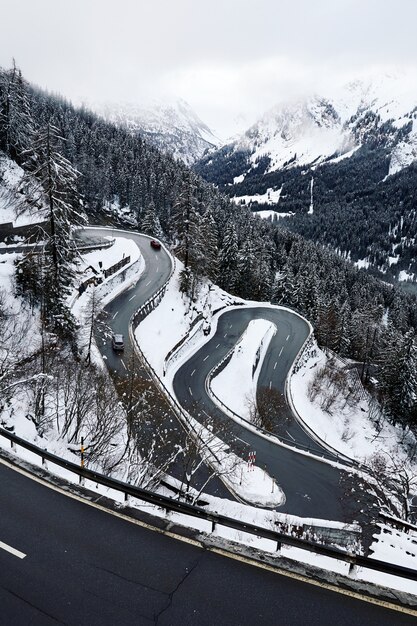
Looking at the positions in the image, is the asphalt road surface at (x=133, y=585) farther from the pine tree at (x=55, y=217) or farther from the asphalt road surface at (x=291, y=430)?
the pine tree at (x=55, y=217)

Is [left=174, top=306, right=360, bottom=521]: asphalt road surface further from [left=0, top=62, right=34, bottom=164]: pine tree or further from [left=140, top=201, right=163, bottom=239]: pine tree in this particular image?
[left=0, top=62, right=34, bottom=164]: pine tree

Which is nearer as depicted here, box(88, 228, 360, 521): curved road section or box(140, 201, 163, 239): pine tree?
box(88, 228, 360, 521): curved road section

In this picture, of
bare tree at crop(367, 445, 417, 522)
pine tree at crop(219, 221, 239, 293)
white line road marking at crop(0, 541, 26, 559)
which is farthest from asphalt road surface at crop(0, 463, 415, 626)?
pine tree at crop(219, 221, 239, 293)

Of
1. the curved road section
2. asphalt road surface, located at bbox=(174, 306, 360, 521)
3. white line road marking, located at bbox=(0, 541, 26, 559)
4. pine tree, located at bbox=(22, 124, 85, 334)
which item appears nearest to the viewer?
white line road marking, located at bbox=(0, 541, 26, 559)

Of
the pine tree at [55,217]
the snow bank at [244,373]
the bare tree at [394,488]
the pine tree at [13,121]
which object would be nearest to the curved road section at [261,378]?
the snow bank at [244,373]

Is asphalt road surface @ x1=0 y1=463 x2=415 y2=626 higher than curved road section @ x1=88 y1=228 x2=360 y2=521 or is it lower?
higher

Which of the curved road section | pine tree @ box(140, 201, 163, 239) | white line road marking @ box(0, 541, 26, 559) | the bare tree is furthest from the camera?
pine tree @ box(140, 201, 163, 239)

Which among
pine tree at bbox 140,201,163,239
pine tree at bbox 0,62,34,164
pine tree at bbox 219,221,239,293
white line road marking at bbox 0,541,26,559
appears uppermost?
pine tree at bbox 0,62,34,164

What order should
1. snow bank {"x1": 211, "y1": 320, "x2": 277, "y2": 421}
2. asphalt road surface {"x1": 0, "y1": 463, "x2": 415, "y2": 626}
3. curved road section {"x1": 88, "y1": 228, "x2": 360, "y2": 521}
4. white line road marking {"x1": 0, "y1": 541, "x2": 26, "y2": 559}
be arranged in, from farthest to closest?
1. snow bank {"x1": 211, "y1": 320, "x2": 277, "y2": 421}
2. curved road section {"x1": 88, "y1": 228, "x2": 360, "y2": 521}
3. white line road marking {"x1": 0, "y1": 541, "x2": 26, "y2": 559}
4. asphalt road surface {"x1": 0, "y1": 463, "x2": 415, "y2": 626}

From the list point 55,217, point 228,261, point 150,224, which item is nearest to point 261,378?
point 228,261

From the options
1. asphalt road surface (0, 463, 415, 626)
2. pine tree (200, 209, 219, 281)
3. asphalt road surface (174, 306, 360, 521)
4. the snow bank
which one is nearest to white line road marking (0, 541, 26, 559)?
asphalt road surface (0, 463, 415, 626)

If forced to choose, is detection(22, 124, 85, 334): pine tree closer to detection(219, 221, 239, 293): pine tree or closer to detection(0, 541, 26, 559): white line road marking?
detection(0, 541, 26, 559): white line road marking

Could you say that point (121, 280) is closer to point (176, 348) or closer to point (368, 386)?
point (176, 348)
